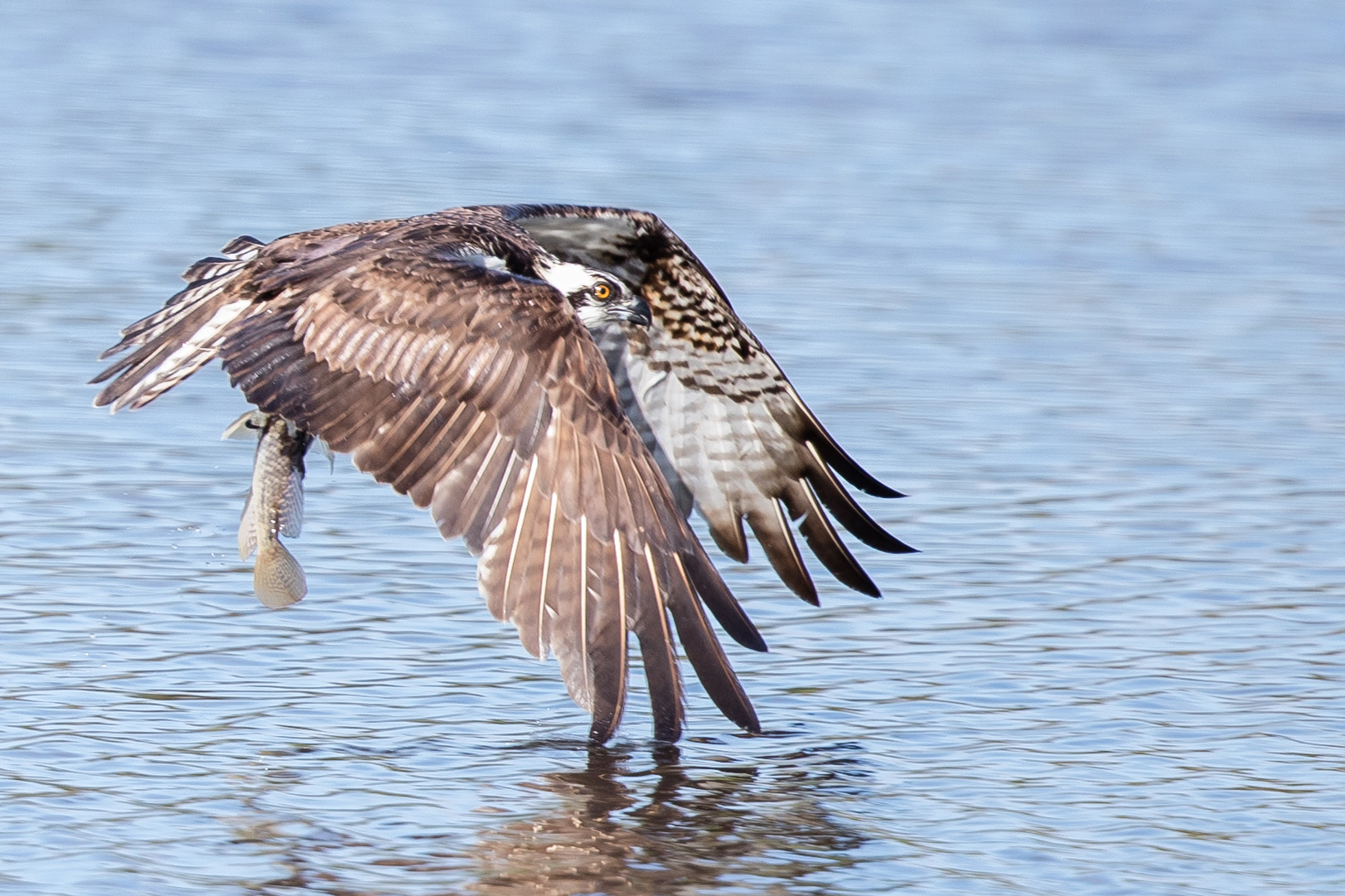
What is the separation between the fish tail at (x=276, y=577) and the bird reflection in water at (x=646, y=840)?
2.97 ft

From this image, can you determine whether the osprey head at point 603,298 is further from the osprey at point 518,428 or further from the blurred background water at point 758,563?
the blurred background water at point 758,563

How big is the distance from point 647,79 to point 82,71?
3.38m

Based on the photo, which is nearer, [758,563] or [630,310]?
[630,310]

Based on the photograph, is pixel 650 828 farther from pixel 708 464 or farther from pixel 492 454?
pixel 708 464

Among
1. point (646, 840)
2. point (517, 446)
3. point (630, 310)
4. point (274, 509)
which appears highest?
point (630, 310)

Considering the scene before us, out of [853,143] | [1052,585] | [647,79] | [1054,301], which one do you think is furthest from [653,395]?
[647,79]

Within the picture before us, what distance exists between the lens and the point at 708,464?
23.1ft

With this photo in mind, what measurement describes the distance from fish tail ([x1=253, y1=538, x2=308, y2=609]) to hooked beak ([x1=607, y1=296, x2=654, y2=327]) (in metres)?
1.23

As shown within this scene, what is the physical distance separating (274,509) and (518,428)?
100 centimetres

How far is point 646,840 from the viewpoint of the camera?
533 cm

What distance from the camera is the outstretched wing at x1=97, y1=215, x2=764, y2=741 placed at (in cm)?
527

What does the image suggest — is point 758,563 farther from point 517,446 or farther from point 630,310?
point 517,446

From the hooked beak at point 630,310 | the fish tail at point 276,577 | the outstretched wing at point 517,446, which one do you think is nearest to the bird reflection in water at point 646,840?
the outstretched wing at point 517,446

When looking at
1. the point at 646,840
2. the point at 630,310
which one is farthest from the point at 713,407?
the point at 646,840
